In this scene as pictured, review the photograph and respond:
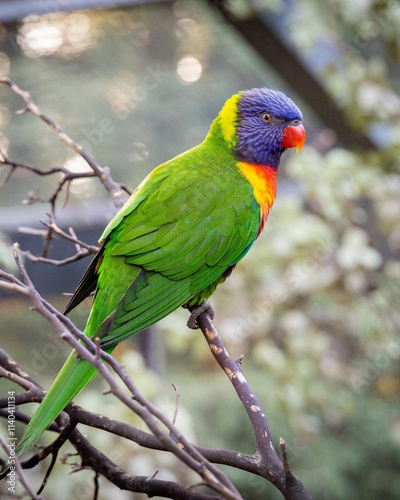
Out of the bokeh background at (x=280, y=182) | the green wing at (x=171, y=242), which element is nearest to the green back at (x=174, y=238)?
the green wing at (x=171, y=242)

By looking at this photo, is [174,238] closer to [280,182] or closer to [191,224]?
[191,224]

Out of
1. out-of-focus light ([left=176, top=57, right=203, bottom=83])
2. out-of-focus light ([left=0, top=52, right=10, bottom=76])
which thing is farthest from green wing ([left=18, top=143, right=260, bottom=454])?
out-of-focus light ([left=0, top=52, right=10, bottom=76])

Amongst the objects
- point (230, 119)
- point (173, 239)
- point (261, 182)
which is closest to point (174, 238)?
point (173, 239)

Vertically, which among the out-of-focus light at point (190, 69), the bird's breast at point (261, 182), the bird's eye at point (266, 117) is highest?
the bird's eye at point (266, 117)

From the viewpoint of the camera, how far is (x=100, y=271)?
115 centimetres

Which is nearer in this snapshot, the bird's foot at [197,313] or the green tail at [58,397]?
the green tail at [58,397]

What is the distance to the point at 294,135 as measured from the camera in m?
1.40

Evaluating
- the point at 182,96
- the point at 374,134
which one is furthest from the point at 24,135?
the point at 374,134

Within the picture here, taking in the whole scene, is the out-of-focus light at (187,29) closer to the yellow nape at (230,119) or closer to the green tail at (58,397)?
the yellow nape at (230,119)

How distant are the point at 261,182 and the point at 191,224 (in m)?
0.24

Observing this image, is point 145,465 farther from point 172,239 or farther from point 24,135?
point 24,135

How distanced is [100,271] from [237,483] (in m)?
1.59

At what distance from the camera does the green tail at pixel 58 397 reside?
0.77 metres

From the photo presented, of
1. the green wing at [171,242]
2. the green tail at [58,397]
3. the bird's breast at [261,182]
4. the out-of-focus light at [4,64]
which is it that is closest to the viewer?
the green tail at [58,397]
